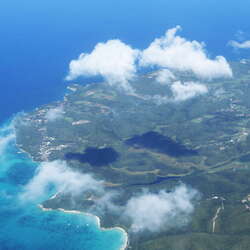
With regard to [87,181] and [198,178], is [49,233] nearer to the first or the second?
[87,181]

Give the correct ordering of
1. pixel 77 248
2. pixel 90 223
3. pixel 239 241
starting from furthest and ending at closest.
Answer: pixel 90 223 → pixel 77 248 → pixel 239 241

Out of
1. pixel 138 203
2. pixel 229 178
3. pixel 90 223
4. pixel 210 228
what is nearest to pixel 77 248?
pixel 90 223

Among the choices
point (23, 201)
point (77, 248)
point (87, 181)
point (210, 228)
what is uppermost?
point (87, 181)

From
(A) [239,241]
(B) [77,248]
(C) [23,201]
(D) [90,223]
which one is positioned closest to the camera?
(A) [239,241]

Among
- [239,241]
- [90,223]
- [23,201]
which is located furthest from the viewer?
[23,201]

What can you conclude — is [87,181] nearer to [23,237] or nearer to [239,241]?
[23,237]

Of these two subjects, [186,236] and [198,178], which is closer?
[186,236]

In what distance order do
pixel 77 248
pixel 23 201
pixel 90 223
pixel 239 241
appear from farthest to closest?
pixel 23 201 < pixel 90 223 < pixel 77 248 < pixel 239 241

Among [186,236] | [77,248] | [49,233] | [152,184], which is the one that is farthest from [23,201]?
[186,236]

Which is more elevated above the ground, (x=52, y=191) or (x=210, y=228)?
(x=52, y=191)
